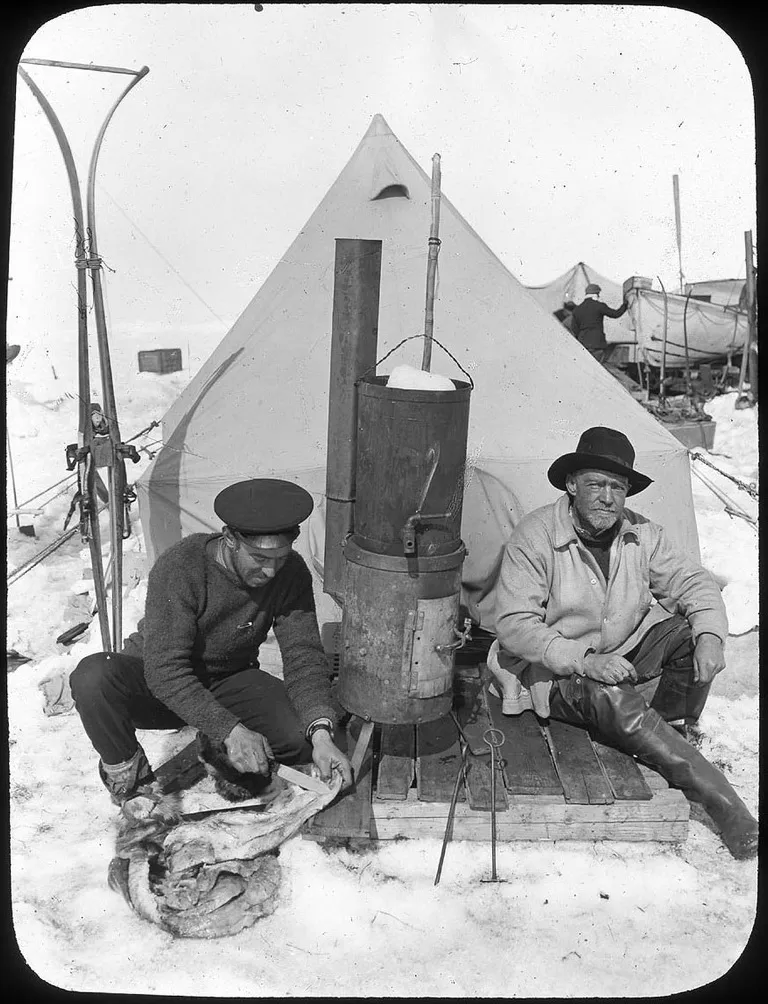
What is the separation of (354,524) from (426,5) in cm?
213

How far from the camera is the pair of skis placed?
3.58 m

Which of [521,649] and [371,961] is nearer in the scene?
[371,961]

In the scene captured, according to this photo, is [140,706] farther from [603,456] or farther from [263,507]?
[603,456]

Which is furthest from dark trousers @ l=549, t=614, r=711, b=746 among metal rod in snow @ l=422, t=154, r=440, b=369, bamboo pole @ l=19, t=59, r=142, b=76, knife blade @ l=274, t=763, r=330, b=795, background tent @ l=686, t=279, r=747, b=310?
background tent @ l=686, t=279, r=747, b=310

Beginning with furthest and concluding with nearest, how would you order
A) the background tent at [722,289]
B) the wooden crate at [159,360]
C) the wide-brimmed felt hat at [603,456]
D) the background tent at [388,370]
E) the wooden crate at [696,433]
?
the background tent at [722,289] < the wooden crate at [159,360] < the wooden crate at [696,433] < the background tent at [388,370] < the wide-brimmed felt hat at [603,456]

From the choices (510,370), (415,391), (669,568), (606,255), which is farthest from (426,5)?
(606,255)

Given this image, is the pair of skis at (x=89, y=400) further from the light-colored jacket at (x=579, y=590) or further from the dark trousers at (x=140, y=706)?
the light-colored jacket at (x=579, y=590)

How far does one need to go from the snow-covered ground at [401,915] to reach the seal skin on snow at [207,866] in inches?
2.1

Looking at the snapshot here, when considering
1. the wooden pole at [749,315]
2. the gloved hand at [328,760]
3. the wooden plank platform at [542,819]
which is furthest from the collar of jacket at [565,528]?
the wooden pole at [749,315]

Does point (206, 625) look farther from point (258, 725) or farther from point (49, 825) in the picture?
point (49, 825)

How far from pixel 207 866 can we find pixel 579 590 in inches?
71.8

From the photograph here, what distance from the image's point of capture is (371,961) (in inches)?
107

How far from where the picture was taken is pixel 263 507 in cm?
306

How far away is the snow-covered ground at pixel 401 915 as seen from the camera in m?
2.67
